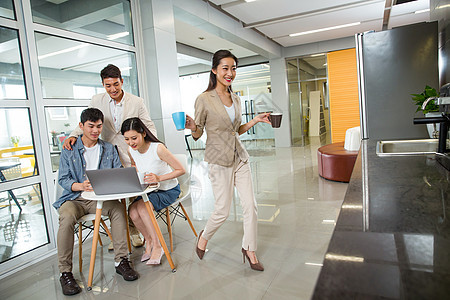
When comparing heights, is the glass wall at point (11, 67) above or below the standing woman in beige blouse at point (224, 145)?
above

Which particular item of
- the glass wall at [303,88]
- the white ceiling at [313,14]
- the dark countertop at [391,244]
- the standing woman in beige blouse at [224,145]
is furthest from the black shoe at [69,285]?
the glass wall at [303,88]

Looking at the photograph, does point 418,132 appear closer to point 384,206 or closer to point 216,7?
point 384,206

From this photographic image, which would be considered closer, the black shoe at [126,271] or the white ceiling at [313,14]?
the black shoe at [126,271]

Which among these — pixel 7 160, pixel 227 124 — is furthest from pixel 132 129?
pixel 7 160

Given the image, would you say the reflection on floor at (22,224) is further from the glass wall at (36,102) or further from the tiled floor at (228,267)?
the tiled floor at (228,267)

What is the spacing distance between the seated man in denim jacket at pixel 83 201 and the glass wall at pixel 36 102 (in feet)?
2.10

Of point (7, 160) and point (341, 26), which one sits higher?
point (341, 26)

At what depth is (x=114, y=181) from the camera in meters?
2.35

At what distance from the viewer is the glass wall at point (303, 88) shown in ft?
34.4

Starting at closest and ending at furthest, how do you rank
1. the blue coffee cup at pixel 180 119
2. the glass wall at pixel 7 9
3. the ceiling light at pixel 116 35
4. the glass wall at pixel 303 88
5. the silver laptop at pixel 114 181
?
the blue coffee cup at pixel 180 119
the silver laptop at pixel 114 181
the glass wall at pixel 7 9
the ceiling light at pixel 116 35
the glass wall at pixel 303 88

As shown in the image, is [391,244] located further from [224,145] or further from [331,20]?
[331,20]

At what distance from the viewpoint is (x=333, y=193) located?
4.38 m

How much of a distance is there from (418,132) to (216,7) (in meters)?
4.36

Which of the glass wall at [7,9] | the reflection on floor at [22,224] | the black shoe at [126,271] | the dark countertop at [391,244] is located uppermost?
the glass wall at [7,9]
